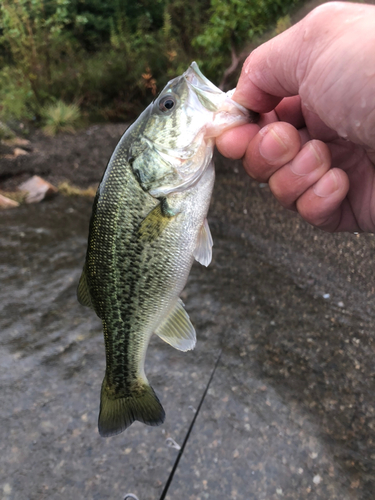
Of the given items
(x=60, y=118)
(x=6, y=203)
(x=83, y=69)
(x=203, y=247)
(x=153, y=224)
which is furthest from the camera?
(x=83, y=69)

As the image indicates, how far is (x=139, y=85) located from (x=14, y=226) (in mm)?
4430

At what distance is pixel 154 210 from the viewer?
1561 millimetres

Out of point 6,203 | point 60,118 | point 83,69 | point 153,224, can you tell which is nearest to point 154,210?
point 153,224

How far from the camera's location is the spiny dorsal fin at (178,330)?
1726mm

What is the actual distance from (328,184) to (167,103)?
841 millimetres

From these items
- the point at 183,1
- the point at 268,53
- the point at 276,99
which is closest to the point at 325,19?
the point at 268,53

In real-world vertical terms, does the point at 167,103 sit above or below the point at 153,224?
above

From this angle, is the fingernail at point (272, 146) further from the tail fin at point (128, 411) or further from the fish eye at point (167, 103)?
the tail fin at point (128, 411)

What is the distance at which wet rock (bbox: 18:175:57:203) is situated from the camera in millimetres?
5996

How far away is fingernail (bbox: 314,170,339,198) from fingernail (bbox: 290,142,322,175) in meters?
0.07

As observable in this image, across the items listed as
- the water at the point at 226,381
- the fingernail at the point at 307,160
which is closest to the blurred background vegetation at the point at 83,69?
the water at the point at 226,381

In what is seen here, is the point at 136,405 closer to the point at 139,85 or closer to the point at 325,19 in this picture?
the point at 325,19

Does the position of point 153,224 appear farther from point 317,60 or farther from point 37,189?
point 37,189

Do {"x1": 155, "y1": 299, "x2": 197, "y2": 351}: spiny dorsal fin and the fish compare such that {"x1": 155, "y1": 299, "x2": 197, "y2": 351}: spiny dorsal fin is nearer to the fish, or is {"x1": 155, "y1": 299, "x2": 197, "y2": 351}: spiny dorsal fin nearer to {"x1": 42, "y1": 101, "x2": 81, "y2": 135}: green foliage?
the fish
